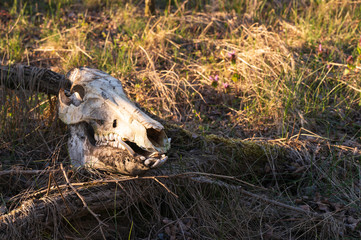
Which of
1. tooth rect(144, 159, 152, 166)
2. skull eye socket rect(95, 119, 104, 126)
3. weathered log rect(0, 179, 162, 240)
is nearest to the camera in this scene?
weathered log rect(0, 179, 162, 240)

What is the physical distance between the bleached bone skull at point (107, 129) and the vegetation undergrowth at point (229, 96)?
0.40 m

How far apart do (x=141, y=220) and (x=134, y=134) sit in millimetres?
730

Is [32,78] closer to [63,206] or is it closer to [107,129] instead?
[107,129]

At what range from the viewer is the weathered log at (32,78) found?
11.9ft

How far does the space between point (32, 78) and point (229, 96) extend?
2.38 metres

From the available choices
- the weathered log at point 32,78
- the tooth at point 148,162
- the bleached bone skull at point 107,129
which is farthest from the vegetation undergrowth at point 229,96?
the tooth at point 148,162

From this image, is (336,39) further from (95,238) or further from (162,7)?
(95,238)

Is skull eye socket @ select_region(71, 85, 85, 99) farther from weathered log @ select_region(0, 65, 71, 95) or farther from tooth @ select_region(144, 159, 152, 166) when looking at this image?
tooth @ select_region(144, 159, 152, 166)

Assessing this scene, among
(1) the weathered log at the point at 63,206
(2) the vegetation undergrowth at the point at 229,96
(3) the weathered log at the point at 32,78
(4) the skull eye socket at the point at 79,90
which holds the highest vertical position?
(4) the skull eye socket at the point at 79,90

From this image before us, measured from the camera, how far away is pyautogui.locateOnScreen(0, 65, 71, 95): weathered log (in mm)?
3613

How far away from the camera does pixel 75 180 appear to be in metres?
2.99

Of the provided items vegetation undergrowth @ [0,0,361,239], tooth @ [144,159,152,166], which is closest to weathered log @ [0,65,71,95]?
vegetation undergrowth @ [0,0,361,239]

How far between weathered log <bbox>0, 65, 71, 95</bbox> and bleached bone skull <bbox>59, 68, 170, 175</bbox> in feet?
0.83

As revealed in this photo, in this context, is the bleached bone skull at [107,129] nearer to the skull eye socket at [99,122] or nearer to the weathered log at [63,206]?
Result: the skull eye socket at [99,122]
